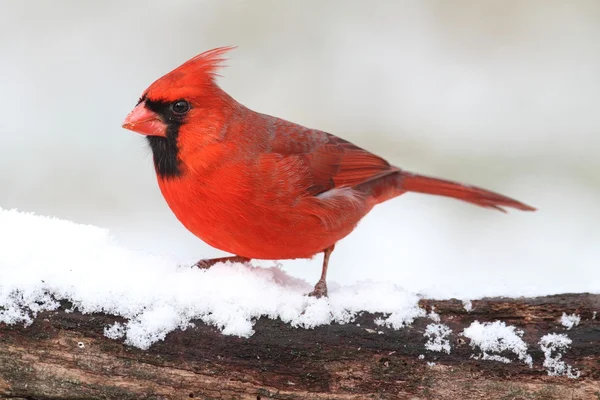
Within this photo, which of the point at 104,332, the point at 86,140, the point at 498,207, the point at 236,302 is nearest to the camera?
the point at 104,332

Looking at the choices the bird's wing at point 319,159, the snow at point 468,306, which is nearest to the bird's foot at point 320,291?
the bird's wing at point 319,159

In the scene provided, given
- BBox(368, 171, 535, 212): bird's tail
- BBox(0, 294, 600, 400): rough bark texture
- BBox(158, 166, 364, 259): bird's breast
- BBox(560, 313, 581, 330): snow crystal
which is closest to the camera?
BBox(0, 294, 600, 400): rough bark texture

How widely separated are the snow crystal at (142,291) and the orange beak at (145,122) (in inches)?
15.1

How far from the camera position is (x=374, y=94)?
16.6ft

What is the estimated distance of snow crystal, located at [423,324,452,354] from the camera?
100 inches

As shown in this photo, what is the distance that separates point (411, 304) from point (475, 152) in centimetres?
236

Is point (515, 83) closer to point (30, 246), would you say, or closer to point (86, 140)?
point (86, 140)

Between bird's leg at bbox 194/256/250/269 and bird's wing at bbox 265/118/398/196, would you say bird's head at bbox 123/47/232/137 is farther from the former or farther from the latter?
bird's leg at bbox 194/256/250/269

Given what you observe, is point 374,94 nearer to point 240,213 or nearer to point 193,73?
point 193,73

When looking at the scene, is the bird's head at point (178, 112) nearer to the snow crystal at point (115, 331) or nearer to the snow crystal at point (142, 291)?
the snow crystal at point (142, 291)

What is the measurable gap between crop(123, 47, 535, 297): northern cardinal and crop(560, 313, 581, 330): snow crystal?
29.7 inches

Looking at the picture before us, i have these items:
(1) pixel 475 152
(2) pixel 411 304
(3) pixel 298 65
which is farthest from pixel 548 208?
(2) pixel 411 304

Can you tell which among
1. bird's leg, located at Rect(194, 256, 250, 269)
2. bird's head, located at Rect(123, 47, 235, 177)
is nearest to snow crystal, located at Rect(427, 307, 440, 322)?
bird's leg, located at Rect(194, 256, 250, 269)

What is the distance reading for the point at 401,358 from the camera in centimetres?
253
